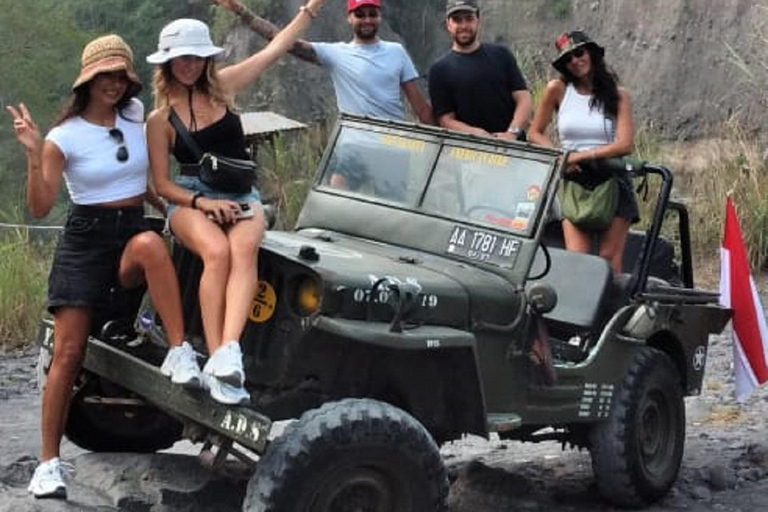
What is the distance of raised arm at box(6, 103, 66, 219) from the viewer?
19.5 ft

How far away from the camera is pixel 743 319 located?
834cm

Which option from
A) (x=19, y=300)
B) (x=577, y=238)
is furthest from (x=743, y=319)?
(x=19, y=300)

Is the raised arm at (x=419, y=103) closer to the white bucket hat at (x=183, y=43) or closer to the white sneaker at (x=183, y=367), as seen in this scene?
the white bucket hat at (x=183, y=43)

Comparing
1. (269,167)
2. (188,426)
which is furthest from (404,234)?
(269,167)

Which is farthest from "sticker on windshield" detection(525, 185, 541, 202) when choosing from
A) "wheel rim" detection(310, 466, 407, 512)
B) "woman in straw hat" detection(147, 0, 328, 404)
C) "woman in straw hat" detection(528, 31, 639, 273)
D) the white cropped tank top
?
"wheel rim" detection(310, 466, 407, 512)

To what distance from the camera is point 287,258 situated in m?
5.99

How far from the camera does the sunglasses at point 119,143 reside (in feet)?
20.2

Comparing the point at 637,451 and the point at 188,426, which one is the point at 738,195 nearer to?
the point at 637,451

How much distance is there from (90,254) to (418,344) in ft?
4.52

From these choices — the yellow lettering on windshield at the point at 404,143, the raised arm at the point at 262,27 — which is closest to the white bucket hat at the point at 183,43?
the raised arm at the point at 262,27

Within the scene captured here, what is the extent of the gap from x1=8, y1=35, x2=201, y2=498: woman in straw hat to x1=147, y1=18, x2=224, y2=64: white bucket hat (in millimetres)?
157

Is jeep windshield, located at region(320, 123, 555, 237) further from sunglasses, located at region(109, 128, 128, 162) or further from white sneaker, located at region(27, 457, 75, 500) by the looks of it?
white sneaker, located at region(27, 457, 75, 500)

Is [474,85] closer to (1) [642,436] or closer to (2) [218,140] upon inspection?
(1) [642,436]

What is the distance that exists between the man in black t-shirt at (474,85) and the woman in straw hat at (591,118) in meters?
0.20
